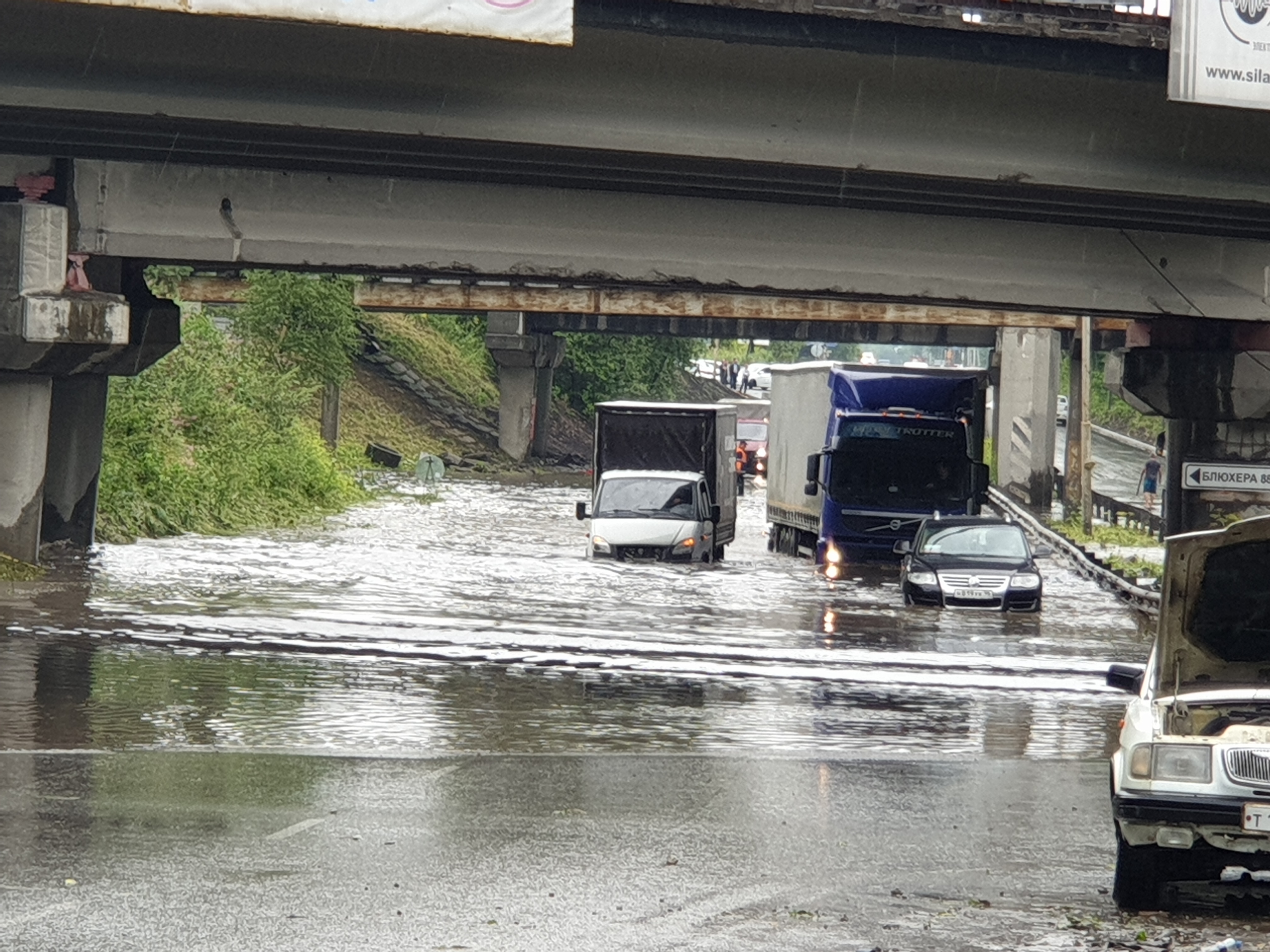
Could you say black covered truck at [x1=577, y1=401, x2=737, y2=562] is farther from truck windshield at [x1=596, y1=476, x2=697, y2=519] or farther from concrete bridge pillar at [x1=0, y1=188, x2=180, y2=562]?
concrete bridge pillar at [x1=0, y1=188, x2=180, y2=562]

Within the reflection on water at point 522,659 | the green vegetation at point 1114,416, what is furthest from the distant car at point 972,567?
the green vegetation at point 1114,416

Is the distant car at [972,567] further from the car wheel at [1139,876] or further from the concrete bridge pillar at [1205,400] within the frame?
the car wheel at [1139,876]

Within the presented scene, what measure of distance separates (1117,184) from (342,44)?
30.0 feet

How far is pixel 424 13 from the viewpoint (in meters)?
18.7

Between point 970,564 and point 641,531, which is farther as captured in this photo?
point 641,531

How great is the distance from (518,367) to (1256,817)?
6182cm

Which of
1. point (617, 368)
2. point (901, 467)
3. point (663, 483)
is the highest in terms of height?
point (617, 368)

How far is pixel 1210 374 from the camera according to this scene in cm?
2762

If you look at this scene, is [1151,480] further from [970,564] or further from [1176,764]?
[1176,764]

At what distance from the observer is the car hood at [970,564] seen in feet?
84.4

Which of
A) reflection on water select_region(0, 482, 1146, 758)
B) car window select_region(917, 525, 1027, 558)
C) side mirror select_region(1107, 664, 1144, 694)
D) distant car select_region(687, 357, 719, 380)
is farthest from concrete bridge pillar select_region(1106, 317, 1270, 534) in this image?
distant car select_region(687, 357, 719, 380)

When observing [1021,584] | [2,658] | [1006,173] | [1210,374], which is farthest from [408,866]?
[1210,374]

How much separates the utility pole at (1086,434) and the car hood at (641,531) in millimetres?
13614

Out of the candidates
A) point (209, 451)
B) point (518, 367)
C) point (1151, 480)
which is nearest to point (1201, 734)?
point (209, 451)
